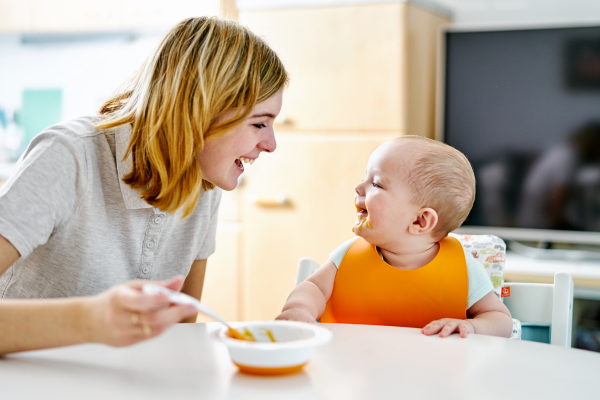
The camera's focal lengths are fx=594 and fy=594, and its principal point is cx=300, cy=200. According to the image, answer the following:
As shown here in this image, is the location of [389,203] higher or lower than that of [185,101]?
lower

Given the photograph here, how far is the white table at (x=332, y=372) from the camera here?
0.67 metres

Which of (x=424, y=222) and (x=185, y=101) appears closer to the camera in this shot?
(x=185, y=101)

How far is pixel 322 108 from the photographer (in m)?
2.44

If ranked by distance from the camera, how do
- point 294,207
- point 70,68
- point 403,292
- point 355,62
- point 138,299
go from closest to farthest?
point 138,299 → point 403,292 → point 355,62 → point 294,207 → point 70,68

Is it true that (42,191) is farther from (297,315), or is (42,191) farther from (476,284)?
(476,284)

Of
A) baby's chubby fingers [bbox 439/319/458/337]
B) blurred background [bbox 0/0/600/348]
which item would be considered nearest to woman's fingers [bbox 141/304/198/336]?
baby's chubby fingers [bbox 439/319/458/337]

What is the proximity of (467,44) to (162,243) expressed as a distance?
172 centimetres

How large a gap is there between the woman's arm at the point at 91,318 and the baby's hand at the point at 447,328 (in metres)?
0.40

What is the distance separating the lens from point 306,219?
2486 mm

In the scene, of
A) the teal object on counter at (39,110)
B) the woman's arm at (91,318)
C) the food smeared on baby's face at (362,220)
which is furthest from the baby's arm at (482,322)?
the teal object on counter at (39,110)

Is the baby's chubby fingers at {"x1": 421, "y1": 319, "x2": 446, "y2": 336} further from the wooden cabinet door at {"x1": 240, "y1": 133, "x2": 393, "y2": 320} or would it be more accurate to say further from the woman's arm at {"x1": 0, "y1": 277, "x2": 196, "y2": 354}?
the wooden cabinet door at {"x1": 240, "y1": 133, "x2": 393, "y2": 320}

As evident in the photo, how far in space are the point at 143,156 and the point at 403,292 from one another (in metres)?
0.55

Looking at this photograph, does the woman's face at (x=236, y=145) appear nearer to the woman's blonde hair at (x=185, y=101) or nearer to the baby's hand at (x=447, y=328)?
the woman's blonde hair at (x=185, y=101)

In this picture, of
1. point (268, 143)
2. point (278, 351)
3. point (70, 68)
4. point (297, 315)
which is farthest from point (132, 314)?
point (70, 68)
